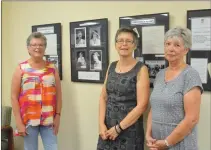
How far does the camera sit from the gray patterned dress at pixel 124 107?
2.04 meters

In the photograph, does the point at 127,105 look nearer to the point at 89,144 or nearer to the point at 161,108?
the point at 161,108

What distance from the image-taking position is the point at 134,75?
6.70ft

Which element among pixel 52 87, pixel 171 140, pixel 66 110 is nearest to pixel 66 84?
pixel 66 110

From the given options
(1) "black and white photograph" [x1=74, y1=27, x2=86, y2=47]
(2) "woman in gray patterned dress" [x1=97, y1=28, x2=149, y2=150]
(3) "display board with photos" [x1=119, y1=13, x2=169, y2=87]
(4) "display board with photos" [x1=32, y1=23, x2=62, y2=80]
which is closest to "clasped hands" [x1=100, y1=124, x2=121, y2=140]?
(2) "woman in gray patterned dress" [x1=97, y1=28, x2=149, y2=150]

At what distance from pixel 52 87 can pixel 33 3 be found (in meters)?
1.28

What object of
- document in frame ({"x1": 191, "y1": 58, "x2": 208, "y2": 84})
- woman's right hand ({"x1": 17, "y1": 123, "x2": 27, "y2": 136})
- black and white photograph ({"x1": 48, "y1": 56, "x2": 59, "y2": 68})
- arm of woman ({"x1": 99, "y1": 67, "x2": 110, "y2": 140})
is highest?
black and white photograph ({"x1": 48, "y1": 56, "x2": 59, "y2": 68})

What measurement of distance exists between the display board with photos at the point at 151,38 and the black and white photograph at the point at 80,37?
21.1 inches

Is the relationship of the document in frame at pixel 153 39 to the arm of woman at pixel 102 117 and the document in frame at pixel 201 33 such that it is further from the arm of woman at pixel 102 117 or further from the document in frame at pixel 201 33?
the arm of woman at pixel 102 117

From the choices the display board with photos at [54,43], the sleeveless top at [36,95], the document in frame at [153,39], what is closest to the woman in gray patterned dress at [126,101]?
the document in frame at [153,39]

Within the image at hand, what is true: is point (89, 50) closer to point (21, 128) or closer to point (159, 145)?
point (21, 128)

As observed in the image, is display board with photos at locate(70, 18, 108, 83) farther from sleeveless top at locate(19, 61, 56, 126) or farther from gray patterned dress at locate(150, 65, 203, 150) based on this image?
gray patterned dress at locate(150, 65, 203, 150)

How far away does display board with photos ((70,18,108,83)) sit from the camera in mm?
2582

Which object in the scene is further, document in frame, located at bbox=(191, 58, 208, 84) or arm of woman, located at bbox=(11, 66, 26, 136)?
arm of woman, located at bbox=(11, 66, 26, 136)

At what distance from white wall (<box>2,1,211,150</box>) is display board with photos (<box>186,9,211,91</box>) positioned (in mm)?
60
